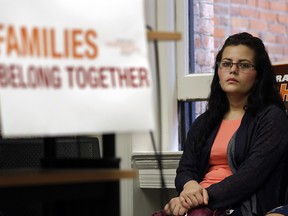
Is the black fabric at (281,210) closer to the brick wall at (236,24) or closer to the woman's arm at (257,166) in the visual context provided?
the woman's arm at (257,166)

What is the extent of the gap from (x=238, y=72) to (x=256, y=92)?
0.11 metres

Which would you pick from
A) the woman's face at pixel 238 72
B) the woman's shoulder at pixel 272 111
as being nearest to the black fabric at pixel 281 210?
the woman's shoulder at pixel 272 111

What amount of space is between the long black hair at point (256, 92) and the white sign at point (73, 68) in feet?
4.77

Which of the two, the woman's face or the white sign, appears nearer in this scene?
the white sign

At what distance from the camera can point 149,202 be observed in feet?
11.4

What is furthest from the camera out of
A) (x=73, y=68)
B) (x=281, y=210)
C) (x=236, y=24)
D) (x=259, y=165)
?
(x=236, y=24)

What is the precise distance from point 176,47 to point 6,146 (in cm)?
118

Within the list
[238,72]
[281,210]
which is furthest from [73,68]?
[238,72]

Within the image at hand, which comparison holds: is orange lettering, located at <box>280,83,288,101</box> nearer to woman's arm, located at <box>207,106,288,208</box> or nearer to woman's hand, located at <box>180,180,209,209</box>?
woman's arm, located at <box>207,106,288,208</box>

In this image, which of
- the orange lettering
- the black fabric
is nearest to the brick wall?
the orange lettering

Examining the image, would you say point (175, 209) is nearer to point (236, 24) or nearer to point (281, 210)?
point (281, 210)

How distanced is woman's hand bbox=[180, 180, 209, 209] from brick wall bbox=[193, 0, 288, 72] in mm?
915

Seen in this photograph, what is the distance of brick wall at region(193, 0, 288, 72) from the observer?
129 inches

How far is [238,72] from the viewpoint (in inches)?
109
